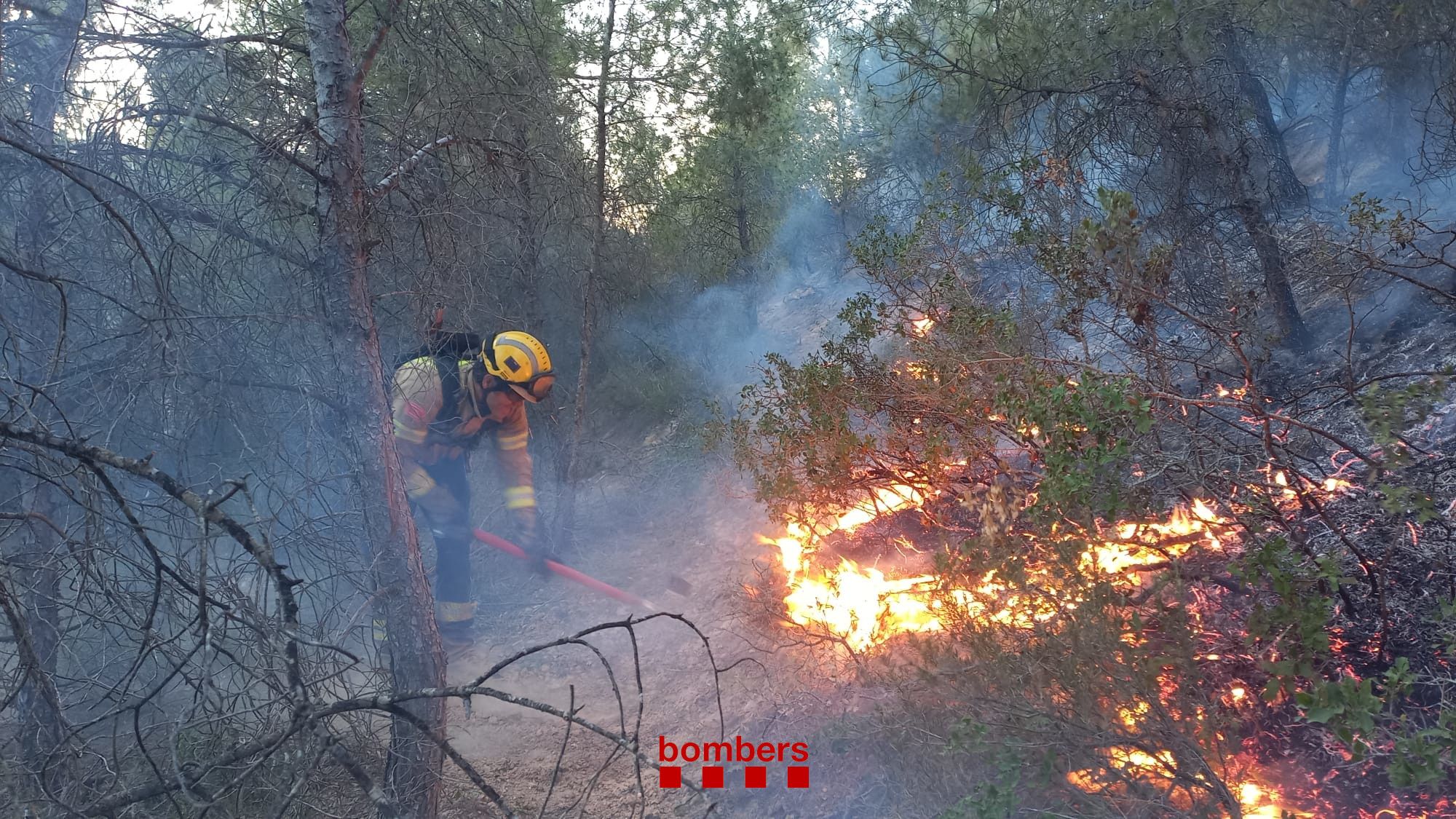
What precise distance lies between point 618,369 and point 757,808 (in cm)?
774

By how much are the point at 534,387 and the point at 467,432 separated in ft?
2.80

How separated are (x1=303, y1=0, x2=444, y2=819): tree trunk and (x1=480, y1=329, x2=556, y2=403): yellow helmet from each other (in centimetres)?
256

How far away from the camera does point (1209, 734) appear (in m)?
3.09

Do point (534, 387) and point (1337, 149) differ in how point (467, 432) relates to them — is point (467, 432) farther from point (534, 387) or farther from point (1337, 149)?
point (1337, 149)

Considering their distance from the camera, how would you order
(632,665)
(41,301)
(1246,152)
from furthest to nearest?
(1246,152)
(632,665)
(41,301)

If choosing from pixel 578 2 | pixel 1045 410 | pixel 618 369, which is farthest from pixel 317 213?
pixel 618 369

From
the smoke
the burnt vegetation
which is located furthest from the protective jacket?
the smoke

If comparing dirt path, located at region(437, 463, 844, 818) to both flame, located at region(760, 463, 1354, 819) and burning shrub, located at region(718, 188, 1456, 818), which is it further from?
burning shrub, located at region(718, 188, 1456, 818)

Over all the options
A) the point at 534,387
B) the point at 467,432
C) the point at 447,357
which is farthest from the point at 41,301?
the point at 467,432

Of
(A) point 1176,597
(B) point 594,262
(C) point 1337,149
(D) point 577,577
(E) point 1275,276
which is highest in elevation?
(C) point 1337,149

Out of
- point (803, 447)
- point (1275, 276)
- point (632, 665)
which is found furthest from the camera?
point (1275, 276)

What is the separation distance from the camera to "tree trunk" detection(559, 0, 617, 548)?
757 cm

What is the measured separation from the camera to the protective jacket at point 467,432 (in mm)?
6508

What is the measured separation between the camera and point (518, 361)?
6.46 m
